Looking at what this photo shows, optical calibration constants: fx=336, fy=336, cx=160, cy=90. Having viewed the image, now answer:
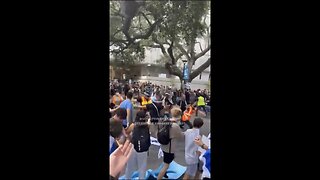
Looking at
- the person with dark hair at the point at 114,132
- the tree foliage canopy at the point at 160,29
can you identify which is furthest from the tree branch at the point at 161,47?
the person with dark hair at the point at 114,132

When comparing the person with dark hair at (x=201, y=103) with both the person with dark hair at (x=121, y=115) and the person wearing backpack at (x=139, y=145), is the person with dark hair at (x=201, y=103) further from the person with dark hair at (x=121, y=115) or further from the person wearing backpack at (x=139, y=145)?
the person with dark hair at (x=121, y=115)

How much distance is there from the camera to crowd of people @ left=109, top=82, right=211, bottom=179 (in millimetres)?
2791

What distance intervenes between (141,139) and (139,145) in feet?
0.18

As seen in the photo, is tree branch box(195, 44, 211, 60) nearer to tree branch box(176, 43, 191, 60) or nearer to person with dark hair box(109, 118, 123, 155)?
tree branch box(176, 43, 191, 60)

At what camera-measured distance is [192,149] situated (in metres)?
2.86

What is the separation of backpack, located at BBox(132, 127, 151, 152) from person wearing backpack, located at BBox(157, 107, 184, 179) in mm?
102

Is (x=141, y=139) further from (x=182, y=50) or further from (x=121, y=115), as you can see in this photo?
(x=182, y=50)

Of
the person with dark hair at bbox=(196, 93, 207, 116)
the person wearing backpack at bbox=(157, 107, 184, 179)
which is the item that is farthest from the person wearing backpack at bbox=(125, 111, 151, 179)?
the person with dark hair at bbox=(196, 93, 207, 116)

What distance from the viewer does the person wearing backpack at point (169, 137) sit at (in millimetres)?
2820

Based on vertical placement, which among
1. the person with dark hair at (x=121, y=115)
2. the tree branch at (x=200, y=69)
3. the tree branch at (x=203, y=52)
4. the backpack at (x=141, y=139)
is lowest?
the backpack at (x=141, y=139)

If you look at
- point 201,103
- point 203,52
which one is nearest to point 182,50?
point 203,52
